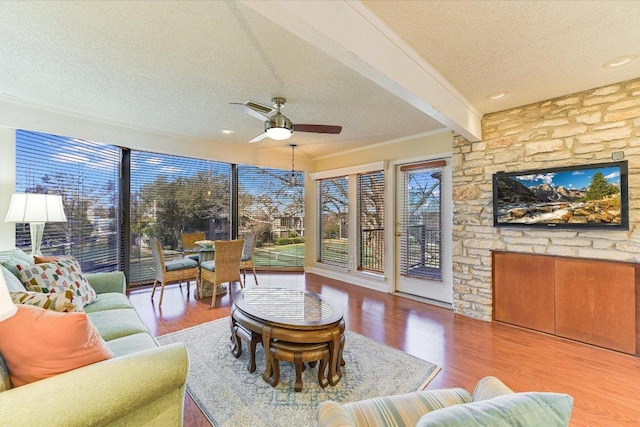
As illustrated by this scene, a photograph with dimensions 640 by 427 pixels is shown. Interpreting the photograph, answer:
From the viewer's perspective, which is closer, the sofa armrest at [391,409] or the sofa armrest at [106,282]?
the sofa armrest at [391,409]

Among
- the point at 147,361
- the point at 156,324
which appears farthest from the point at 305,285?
the point at 147,361

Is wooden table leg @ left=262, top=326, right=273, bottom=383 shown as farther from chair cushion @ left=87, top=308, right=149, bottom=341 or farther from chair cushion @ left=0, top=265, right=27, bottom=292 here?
chair cushion @ left=0, top=265, right=27, bottom=292

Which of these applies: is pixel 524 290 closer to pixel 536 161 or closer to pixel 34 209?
pixel 536 161

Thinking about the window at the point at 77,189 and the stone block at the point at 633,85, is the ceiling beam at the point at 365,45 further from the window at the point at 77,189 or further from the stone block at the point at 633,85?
the window at the point at 77,189

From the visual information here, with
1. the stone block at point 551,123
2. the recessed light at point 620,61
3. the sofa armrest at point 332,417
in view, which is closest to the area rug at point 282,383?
the sofa armrest at point 332,417

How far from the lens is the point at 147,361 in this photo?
125 centimetres

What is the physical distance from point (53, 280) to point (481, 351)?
371cm

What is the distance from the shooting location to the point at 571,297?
2.82 metres

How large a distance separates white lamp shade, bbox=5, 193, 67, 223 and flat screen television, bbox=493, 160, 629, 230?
4.83m

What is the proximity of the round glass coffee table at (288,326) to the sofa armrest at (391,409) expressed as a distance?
81 centimetres

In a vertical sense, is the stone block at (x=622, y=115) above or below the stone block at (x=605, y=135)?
above

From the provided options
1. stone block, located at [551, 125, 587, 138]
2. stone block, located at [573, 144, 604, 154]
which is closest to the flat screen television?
stone block, located at [573, 144, 604, 154]

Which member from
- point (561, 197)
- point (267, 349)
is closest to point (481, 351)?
point (561, 197)

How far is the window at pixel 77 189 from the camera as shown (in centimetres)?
326
